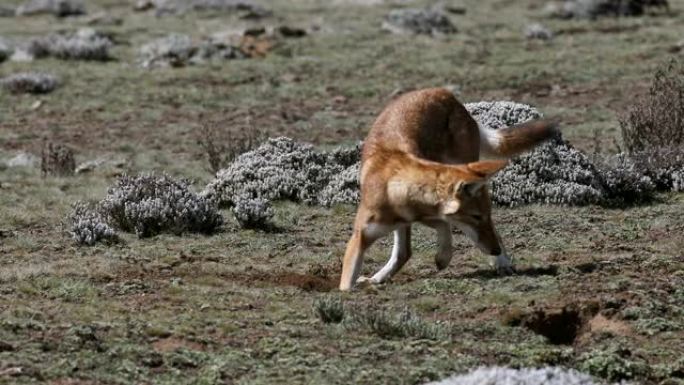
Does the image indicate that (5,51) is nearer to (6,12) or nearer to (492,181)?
(6,12)

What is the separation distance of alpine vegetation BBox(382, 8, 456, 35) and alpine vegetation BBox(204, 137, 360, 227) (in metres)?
14.8

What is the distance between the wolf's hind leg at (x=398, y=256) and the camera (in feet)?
34.3

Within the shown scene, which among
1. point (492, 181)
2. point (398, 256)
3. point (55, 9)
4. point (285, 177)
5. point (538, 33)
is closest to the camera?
point (398, 256)

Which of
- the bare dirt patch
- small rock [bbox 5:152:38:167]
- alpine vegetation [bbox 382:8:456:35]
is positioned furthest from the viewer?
alpine vegetation [bbox 382:8:456:35]

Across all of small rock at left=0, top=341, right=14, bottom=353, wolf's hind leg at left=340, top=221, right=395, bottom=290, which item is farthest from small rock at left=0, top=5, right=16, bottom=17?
small rock at left=0, top=341, right=14, bottom=353

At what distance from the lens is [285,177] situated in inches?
579

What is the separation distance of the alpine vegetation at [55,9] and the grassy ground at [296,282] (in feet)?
48.5

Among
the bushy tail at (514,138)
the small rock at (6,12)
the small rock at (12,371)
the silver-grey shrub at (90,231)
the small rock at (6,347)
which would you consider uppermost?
the bushy tail at (514,138)

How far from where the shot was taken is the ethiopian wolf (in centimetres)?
941

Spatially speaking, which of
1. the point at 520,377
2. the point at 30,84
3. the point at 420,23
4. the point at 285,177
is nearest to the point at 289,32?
the point at 420,23

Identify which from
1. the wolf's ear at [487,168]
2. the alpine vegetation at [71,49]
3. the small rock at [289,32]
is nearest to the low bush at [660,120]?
the wolf's ear at [487,168]

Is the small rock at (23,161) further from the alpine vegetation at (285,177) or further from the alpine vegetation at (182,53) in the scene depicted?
the alpine vegetation at (182,53)

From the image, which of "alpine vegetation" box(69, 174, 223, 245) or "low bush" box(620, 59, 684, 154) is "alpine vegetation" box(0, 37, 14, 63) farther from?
"low bush" box(620, 59, 684, 154)

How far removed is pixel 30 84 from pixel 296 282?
14.2 meters
